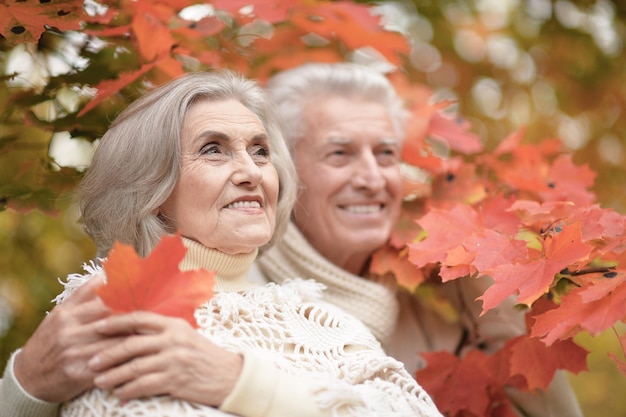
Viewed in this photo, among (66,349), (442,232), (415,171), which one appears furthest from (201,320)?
(415,171)

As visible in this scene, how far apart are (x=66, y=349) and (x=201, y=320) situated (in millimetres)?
293

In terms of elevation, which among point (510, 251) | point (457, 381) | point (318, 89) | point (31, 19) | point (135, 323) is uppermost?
point (31, 19)

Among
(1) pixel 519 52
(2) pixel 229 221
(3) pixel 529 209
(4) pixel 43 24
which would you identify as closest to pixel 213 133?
(2) pixel 229 221

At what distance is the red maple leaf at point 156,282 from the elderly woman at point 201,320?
25 mm

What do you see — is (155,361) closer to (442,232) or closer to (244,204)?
(244,204)

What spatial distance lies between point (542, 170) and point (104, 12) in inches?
57.8

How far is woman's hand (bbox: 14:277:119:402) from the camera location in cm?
143

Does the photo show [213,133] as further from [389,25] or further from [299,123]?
[389,25]

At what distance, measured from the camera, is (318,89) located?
2523 millimetres

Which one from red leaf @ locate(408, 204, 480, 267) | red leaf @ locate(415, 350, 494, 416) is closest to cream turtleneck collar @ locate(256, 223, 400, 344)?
red leaf @ locate(415, 350, 494, 416)

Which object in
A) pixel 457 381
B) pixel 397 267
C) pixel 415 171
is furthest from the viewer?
pixel 415 171

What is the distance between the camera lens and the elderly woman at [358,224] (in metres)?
2.32

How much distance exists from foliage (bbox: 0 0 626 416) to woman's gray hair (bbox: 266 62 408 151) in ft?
0.49

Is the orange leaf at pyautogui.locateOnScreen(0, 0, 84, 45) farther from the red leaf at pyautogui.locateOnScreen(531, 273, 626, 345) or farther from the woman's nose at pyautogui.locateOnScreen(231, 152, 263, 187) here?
the red leaf at pyautogui.locateOnScreen(531, 273, 626, 345)
